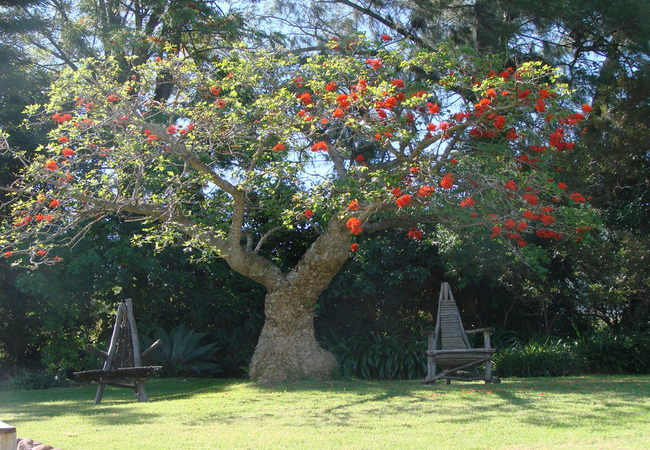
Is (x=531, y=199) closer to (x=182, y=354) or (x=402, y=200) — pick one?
(x=402, y=200)

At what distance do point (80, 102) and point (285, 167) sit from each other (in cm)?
304

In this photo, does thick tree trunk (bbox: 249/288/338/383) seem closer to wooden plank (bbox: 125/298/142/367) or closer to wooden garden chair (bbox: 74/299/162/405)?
wooden garden chair (bbox: 74/299/162/405)

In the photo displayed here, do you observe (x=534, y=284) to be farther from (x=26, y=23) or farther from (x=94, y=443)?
(x=26, y=23)

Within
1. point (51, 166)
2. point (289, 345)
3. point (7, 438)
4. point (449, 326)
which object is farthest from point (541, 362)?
point (7, 438)

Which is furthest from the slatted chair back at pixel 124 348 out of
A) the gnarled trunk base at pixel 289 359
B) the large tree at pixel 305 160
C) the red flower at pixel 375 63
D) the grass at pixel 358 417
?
the red flower at pixel 375 63

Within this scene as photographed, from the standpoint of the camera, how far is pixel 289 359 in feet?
30.0

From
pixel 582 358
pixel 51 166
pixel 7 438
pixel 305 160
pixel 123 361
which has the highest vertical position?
pixel 305 160

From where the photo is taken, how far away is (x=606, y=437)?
4.41 metres

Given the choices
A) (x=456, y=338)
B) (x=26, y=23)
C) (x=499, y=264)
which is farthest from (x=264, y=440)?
(x=26, y=23)

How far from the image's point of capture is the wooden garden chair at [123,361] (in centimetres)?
753

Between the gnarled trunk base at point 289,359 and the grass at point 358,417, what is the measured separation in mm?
420

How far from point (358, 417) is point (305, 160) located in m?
4.78

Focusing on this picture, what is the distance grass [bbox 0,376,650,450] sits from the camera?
457 centimetres

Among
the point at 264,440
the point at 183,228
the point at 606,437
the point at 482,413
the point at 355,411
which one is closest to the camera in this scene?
the point at 606,437
